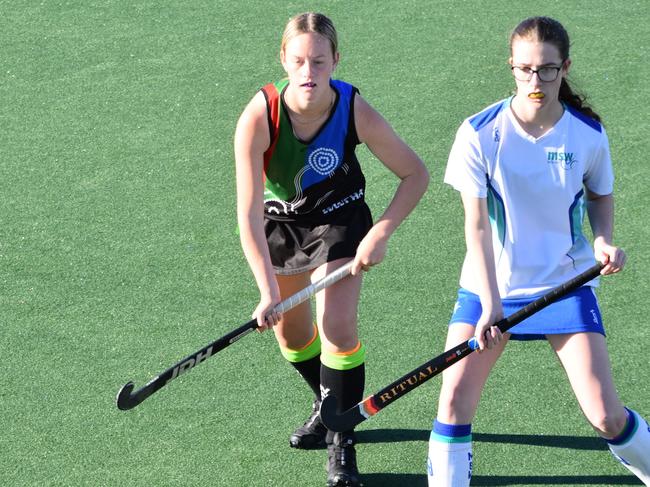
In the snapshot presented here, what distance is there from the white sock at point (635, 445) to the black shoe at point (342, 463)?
90 centimetres

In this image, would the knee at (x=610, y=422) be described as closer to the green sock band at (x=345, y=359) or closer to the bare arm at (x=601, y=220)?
the bare arm at (x=601, y=220)

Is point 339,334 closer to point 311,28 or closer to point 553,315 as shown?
point 553,315

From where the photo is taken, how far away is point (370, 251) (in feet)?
12.2

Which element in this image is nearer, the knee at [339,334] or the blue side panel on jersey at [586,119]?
the blue side panel on jersey at [586,119]

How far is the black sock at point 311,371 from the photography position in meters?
4.21

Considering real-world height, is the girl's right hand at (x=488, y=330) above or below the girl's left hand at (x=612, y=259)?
below

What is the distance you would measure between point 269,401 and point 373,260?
3.03 feet

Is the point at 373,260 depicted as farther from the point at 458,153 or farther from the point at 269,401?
the point at 269,401

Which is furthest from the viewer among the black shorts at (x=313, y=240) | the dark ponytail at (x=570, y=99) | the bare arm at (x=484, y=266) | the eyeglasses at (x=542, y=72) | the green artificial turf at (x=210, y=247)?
the green artificial turf at (x=210, y=247)

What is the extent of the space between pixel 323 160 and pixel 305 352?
30.5 inches

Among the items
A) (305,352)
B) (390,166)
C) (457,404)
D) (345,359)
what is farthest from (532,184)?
(305,352)

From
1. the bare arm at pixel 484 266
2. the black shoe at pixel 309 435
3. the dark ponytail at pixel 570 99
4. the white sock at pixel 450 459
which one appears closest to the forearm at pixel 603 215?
the dark ponytail at pixel 570 99

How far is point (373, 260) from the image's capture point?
373 cm

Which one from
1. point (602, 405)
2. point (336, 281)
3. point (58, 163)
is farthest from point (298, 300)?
point (58, 163)
